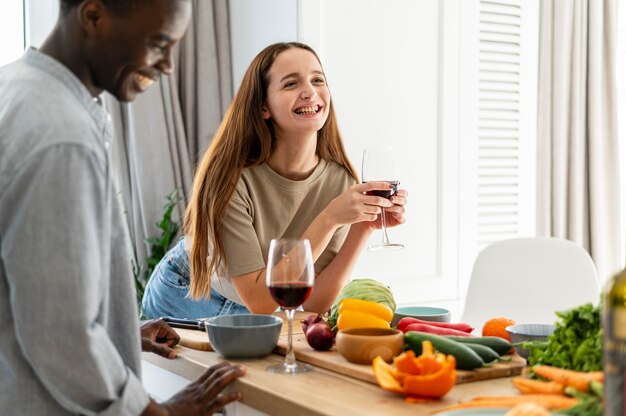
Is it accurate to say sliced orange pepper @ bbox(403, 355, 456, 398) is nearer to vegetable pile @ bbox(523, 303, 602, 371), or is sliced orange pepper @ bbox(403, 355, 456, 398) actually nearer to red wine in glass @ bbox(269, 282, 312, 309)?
vegetable pile @ bbox(523, 303, 602, 371)

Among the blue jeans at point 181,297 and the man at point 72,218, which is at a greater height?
the man at point 72,218

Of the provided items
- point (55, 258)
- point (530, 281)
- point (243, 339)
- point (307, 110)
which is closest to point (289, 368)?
point (243, 339)

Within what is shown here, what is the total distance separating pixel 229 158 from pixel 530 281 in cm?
99

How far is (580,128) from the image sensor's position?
4.07 meters

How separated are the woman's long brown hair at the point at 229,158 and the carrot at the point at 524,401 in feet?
3.77

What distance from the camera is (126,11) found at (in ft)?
3.75

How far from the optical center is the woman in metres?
2.25

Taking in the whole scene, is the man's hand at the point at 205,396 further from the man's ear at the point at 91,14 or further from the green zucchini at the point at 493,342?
the man's ear at the point at 91,14

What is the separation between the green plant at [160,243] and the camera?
331 cm

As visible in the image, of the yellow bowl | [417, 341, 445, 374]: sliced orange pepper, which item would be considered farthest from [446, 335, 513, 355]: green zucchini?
[417, 341, 445, 374]: sliced orange pepper

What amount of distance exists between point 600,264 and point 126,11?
346cm

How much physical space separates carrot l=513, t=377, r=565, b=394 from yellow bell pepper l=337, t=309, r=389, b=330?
15.0 inches

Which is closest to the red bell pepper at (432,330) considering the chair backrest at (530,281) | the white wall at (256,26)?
the chair backrest at (530,281)

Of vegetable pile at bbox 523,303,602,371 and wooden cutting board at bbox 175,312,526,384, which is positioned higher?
vegetable pile at bbox 523,303,602,371
